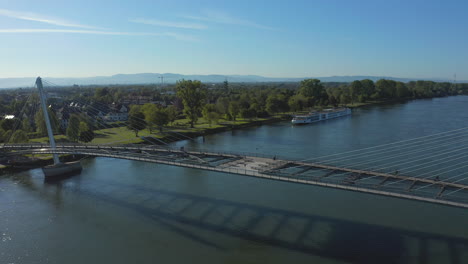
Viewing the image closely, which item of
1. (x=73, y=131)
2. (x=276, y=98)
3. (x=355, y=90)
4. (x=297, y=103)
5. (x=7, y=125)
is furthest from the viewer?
(x=355, y=90)

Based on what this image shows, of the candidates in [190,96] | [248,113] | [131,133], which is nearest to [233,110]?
[248,113]

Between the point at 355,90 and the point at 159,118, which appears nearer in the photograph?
the point at 159,118

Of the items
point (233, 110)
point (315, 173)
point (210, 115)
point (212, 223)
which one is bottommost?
point (212, 223)

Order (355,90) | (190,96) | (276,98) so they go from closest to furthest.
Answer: (190,96) → (276,98) → (355,90)

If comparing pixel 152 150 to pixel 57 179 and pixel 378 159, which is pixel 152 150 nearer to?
pixel 57 179

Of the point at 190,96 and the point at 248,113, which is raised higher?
the point at 190,96

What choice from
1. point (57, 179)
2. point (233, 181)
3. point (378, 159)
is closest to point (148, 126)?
point (57, 179)

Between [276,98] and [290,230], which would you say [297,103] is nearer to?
[276,98]

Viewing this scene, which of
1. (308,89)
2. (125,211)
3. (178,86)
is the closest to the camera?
(125,211)
